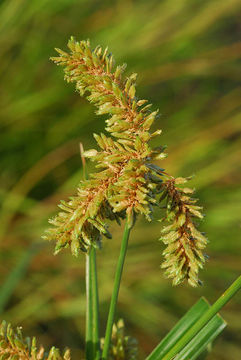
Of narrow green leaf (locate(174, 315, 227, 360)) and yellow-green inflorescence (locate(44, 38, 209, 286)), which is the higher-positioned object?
yellow-green inflorescence (locate(44, 38, 209, 286))

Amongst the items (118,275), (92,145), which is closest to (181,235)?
(118,275)

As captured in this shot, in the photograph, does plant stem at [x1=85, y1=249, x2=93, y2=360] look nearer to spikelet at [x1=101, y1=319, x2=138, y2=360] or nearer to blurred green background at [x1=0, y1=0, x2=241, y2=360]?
spikelet at [x1=101, y1=319, x2=138, y2=360]

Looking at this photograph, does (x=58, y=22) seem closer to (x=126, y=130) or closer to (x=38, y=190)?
(x=38, y=190)

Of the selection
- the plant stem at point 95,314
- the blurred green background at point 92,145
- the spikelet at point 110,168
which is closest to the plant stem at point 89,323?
the plant stem at point 95,314

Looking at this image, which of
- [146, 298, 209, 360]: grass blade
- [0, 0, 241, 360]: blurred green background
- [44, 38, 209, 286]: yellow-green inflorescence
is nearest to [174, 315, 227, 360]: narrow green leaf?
[146, 298, 209, 360]: grass blade

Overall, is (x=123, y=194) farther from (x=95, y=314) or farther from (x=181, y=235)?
(x=95, y=314)

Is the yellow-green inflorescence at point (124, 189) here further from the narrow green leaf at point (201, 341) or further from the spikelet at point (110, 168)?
the narrow green leaf at point (201, 341)
